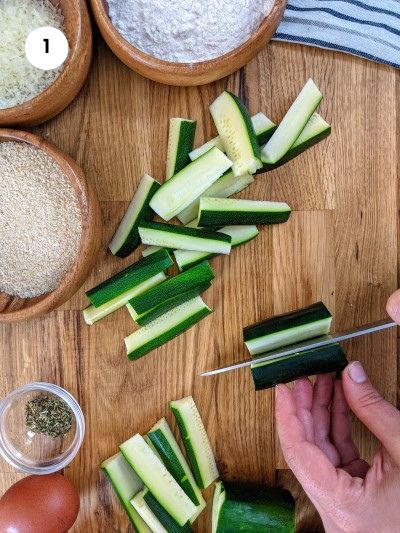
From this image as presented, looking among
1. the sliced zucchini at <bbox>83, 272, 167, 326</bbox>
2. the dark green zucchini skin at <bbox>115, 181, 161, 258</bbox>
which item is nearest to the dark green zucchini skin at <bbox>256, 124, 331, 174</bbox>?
the dark green zucchini skin at <bbox>115, 181, 161, 258</bbox>

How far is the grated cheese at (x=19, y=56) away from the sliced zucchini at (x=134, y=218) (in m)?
0.33

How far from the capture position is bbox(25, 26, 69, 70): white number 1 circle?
5.09 ft

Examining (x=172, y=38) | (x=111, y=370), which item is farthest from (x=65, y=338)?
(x=172, y=38)

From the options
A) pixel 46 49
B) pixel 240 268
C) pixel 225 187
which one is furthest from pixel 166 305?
pixel 46 49

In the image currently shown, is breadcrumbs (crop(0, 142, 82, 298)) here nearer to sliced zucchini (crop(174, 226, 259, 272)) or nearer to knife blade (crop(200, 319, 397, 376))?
sliced zucchini (crop(174, 226, 259, 272))

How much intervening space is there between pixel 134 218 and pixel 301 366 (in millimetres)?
528

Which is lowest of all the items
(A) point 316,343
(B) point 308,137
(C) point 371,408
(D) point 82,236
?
(C) point 371,408

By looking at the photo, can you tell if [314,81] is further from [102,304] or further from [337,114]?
[102,304]

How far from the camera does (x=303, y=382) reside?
1.76 meters

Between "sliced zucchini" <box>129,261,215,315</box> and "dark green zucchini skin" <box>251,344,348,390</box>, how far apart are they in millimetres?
244

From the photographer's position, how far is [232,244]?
1750mm

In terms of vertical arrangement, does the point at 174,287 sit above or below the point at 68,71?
below

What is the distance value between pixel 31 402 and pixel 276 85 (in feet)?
3.21

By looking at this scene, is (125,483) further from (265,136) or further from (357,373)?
(265,136)
